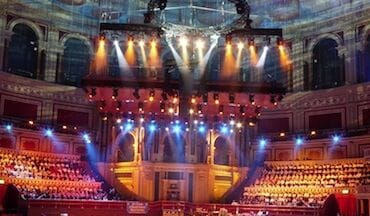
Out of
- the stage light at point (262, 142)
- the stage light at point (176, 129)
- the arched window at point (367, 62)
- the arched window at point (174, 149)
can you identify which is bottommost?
the arched window at point (174, 149)

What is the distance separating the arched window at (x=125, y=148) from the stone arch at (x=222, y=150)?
504 cm

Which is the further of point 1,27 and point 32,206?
point 1,27

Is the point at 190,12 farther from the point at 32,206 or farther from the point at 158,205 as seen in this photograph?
the point at 32,206

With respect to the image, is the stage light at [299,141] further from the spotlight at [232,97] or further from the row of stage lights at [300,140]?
the spotlight at [232,97]

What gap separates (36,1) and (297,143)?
1761cm

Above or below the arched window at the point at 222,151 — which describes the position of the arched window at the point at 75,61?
above

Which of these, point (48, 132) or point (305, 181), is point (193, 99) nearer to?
point (305, 181)

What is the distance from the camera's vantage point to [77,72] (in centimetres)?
3192

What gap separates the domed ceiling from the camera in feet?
104

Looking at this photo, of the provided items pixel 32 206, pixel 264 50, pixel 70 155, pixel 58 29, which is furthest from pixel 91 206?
pixel 264 50

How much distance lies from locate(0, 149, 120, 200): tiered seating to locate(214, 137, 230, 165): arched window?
6575mm

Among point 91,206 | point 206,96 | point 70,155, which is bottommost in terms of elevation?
point 91,206

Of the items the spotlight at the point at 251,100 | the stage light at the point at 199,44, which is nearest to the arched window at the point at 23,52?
the stage light at the point at 199,44

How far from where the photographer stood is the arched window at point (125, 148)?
3062cm
